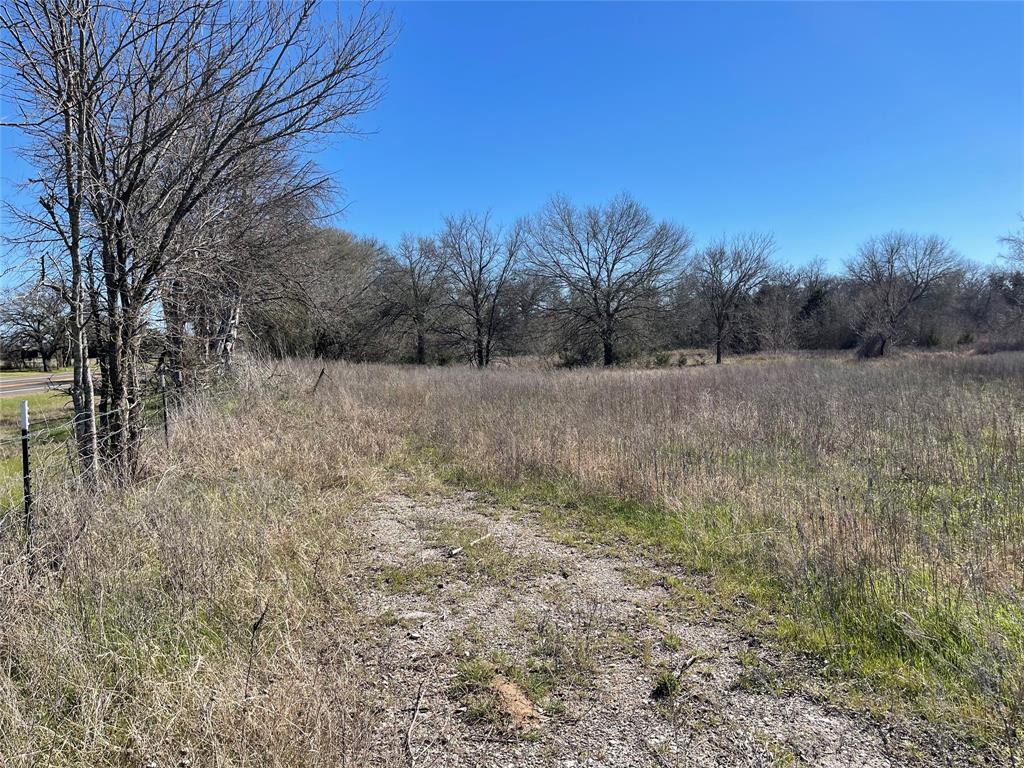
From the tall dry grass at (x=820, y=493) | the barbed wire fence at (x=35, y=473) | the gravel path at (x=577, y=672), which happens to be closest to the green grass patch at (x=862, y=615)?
the tall dry grass at (x=820, y=493)

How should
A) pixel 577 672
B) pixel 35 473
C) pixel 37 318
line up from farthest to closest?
pixel 37 318 → pixel 35 473 → pixel 577 672

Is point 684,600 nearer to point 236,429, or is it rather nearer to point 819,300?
point 236,429

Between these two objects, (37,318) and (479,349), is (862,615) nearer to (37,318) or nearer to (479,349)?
(37,318)

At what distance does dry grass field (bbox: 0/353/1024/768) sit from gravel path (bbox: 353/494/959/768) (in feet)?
0.05

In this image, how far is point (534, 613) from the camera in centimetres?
299

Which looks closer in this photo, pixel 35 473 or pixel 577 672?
pixel 577 672

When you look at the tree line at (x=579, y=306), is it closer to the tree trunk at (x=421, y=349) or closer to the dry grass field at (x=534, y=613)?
the tree trunk at (x=421, y=349)

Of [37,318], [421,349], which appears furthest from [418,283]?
[37,318]

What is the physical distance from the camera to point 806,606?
289cm

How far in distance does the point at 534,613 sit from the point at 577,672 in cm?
61

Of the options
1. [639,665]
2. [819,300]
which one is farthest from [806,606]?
[819,300]

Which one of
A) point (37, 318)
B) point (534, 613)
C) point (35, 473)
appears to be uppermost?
point (37, 318)

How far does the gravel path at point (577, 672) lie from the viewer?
6.35 ft

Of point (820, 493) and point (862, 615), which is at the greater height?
point (820, 493)
